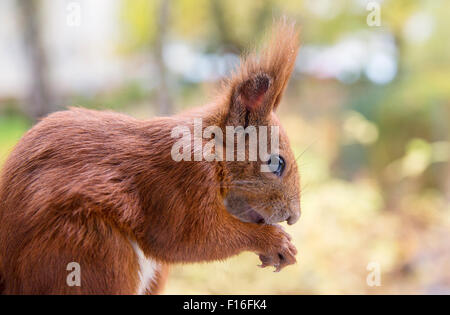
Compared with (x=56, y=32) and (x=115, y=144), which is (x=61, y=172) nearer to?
(x=115, y=144)

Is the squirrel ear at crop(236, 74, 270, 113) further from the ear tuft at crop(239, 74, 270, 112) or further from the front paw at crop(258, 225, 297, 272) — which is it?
the front paw at crop(258, 225, 297, 272)

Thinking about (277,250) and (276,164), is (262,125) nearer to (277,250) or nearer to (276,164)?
(276,164)

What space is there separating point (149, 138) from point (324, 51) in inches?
153

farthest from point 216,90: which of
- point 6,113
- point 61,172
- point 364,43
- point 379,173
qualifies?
point 6,113

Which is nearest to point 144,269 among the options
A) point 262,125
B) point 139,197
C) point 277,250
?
point 139,197

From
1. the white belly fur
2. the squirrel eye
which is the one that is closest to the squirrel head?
the squirrel eye

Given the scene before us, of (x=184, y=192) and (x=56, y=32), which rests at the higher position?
(x=56, y=32)

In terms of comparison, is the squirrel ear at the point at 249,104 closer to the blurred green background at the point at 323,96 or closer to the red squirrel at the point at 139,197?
the red squirrel at the point at 139,197

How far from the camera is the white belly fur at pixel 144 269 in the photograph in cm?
102

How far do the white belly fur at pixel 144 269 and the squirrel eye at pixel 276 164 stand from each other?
346mm

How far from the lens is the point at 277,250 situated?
43.9 inches

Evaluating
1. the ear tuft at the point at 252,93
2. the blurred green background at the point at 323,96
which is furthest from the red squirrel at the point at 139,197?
the blurred green background at the point at 323,96

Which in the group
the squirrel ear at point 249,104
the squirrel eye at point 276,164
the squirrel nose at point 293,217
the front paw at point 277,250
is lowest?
the front paw at point 277,250

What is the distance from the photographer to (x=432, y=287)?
9.39 ft
